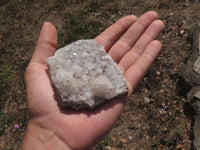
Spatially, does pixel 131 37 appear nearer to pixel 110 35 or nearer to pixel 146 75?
pixel 110 35

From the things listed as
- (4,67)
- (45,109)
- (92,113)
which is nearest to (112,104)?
(92,113)

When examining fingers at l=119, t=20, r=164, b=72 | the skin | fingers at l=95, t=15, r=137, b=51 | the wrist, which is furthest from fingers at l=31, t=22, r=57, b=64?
fingers at l=119, t=20, r=164, b=72

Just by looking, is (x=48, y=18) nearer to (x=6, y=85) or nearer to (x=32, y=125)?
(x=6, y=85)

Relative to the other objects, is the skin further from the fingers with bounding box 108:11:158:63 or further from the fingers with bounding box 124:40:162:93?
the fingers with bounding box 108:11:158:63

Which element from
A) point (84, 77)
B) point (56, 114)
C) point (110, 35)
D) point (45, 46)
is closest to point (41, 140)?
point (56, 114)

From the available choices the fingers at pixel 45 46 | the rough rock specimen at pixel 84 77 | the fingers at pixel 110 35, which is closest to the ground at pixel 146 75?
the fingers at pixel 110 35
